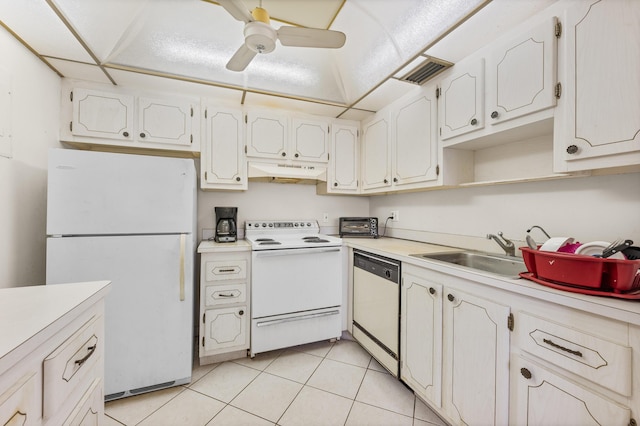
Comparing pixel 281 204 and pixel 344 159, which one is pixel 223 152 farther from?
pixel 344 159

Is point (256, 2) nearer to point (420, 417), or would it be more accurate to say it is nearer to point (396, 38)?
point (396, 38)

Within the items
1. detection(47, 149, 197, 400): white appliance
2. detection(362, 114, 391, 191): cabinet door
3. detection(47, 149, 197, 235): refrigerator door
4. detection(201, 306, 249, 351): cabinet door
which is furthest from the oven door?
detection(362, 114, 391, 191): cabinet door

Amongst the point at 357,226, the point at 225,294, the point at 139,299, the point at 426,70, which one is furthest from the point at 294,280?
the point at 426,70

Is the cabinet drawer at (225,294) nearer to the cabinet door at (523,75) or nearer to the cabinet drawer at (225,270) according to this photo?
the cabinet drawer at (225,270)

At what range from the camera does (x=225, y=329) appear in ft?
6.26

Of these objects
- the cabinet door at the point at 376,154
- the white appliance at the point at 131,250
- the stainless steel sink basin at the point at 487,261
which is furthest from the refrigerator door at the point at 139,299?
the cabinet door at the point at 376,154

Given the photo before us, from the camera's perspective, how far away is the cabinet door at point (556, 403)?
0.78 m

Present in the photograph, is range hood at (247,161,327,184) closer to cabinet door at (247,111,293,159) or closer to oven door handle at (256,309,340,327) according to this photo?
cabinet door at (247,111,293,159)

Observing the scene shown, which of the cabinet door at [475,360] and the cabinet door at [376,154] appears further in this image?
the cabinet door at [376,154]

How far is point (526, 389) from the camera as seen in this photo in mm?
977

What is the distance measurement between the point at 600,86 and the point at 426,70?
36.7 inches

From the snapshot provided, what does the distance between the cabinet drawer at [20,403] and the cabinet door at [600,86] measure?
1923mm

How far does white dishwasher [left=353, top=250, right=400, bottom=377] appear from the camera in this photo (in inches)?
66.4

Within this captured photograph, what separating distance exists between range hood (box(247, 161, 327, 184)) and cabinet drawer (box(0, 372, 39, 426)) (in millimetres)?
1846
